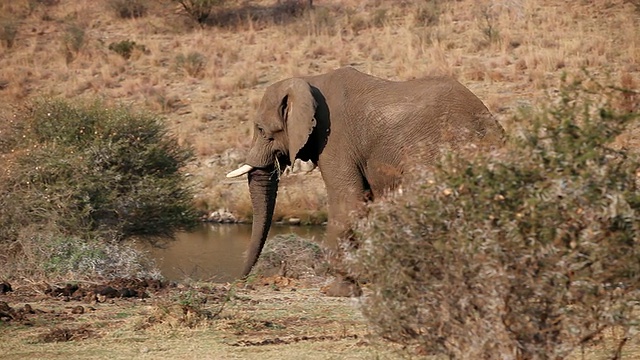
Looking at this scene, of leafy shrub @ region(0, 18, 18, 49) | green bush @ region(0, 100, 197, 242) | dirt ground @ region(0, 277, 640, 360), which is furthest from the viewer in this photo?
leafy shrub @ region(0, 18, 18, 49)

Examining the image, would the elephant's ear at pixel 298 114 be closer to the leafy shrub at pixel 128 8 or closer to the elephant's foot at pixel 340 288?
the elephant's foot at pixel 340 288

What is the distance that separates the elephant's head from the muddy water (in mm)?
1922

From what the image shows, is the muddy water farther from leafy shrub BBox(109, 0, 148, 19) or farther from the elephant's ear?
leafy shrub BBox(109, 0, 148, 19)

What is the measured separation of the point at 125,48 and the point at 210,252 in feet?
70.5

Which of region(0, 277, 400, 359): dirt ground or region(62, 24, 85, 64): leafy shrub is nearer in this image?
region(0, 277, 400, 359): dirt ground

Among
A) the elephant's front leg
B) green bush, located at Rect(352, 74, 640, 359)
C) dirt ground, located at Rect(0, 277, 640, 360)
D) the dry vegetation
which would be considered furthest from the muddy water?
green bush, located at Rect(352, 74, 640, 359)

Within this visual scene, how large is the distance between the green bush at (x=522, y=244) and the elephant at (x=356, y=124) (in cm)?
571

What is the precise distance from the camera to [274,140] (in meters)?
14.2

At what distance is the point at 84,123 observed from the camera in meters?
19.0

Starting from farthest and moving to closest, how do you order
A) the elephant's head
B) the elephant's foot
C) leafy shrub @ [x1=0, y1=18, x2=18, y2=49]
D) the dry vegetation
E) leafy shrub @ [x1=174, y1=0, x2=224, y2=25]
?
leafy shrub @ [x1=174, y1=0, x2=224, y2=25], leafy shrub @ [x1=0, y1=18, x2=18, y2=49], the dry vegetation, the elephant's head, the elephant's foot

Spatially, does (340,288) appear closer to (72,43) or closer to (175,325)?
(175,325)

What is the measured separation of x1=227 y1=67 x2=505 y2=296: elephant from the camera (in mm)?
12852

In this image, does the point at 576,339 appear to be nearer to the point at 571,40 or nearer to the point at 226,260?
the point at 226,260

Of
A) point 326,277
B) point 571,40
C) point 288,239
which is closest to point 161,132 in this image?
point 288,239
